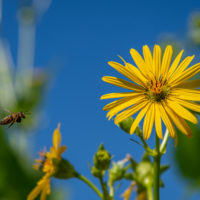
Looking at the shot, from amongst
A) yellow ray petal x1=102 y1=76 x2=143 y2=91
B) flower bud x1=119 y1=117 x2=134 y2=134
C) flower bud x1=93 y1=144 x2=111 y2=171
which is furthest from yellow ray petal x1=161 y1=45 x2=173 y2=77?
flower bud x1=93 y1=144 x2=111 y2=171

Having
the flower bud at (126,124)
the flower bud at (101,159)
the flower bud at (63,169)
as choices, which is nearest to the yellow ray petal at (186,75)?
the flower bud at (126,124)

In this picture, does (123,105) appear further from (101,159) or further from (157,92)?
(101,159)

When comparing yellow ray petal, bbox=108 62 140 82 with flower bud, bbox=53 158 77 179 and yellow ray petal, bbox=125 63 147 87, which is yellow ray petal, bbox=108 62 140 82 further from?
flower bud, bbox=53 158 77 179

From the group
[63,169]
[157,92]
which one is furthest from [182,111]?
[63,169]

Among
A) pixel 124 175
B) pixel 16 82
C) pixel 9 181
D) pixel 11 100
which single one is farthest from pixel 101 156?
pixel 16 82

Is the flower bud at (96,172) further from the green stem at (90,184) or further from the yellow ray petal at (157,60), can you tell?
the yellow ray petal at (157,60)

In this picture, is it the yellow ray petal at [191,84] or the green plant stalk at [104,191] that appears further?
the green plant stalk at [104,191]

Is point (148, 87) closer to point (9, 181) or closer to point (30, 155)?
point (9, 181)
